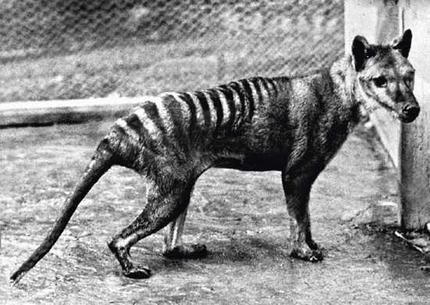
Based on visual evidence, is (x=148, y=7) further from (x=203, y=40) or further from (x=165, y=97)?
(x=165, y=97)

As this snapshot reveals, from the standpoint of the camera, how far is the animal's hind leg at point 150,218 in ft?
19.9

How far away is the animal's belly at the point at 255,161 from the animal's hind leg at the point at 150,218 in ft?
1.26

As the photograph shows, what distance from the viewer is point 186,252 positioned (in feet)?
21.3

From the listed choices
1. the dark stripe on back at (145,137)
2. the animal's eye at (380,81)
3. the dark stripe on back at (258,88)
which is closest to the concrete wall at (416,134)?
the animal's eye at (380,81)

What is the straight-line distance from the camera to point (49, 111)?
32.1 feet

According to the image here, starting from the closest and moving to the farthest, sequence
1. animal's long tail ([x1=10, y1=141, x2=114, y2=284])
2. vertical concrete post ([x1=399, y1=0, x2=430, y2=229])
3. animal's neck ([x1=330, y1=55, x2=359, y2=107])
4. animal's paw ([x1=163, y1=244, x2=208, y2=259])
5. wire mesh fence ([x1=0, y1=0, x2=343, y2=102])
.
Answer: animal's long tail ([x1=10, y1=141, x2=114, y2=284]), animal's neck ([x1=330, y1=55, x2=359, y2=107]), animal's paw ([x1=163, y1=244, x2=208, y2=259]), vertical concrete post ([x1=399, y1=0, x2=430, y2=229]), wire mesh fence ([x1=0, y1=0, x2=343, y2=102])

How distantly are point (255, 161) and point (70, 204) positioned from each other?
3.99 feet

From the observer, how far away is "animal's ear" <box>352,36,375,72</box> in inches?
245

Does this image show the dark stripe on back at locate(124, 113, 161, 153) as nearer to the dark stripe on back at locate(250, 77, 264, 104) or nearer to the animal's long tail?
the animal's long tail

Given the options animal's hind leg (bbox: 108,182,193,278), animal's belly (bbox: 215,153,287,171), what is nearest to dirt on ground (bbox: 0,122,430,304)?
animal's hind leg (bbox: 108,182,193,278)

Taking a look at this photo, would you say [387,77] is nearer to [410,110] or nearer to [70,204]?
A: [410,110]

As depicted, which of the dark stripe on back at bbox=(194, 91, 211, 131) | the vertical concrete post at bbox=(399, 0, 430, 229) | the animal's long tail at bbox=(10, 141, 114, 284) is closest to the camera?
the animal's long tail at bbox=(10, 141, 114, 284)

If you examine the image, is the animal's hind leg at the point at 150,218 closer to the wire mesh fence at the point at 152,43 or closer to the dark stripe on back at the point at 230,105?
the dark stripe on back at the point at 230,105

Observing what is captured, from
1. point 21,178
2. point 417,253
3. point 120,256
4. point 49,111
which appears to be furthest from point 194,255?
point 49,111
